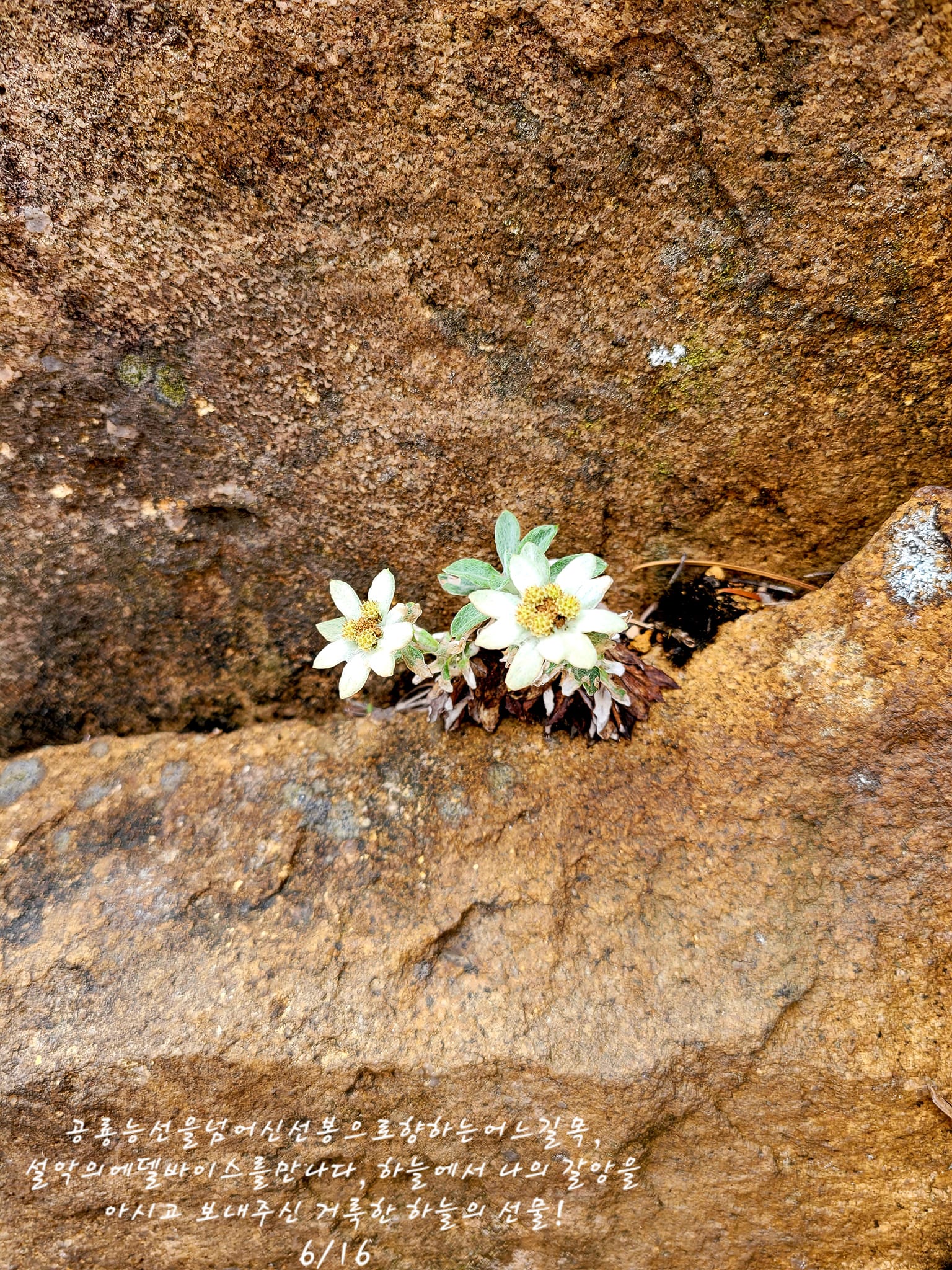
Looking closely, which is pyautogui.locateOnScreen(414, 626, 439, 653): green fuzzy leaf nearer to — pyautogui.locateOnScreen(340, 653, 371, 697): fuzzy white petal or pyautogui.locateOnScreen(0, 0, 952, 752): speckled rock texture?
pyautogui.locateOnScreen(340, 653, 371, 697): fuzzy white petal

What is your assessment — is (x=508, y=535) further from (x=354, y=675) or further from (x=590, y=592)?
(x=354, y=675)

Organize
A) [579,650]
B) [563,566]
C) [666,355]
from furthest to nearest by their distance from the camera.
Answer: [666,355] → [563,566] → [579,650]

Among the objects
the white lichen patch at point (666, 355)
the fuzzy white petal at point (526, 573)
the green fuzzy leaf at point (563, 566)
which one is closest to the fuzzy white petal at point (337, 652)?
the fuzzy white petal at point (526, 573)

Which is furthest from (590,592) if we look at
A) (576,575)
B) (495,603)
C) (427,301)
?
(427,301)

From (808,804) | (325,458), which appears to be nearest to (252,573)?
(325,458)

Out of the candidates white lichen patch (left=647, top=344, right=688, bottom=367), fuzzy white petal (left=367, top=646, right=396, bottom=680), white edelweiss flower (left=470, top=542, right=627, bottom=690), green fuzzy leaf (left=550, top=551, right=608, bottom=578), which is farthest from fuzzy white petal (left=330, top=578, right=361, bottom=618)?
white lichen patch (left=647, top=344, right=688, bottom=367)

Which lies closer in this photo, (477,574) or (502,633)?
(502,633)
